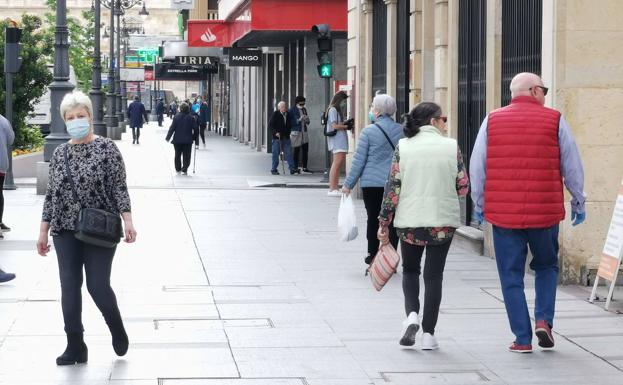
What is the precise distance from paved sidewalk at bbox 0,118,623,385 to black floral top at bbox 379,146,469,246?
701 millimetres

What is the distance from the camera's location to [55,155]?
8.20 meters

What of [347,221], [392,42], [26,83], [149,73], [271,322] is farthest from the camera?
[149,73]

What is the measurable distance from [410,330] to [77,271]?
2120mm

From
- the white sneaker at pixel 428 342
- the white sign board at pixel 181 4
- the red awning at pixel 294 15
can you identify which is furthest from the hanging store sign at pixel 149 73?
the white sneaker at pixel 428 342

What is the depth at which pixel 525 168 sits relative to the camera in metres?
8.80

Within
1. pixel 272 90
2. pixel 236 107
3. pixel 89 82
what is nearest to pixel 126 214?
pixel 272 90

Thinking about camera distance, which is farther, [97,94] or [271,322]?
[97,94]

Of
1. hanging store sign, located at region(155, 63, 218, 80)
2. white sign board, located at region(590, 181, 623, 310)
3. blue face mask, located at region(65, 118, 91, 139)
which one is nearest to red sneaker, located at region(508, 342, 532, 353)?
white sign board, located at region(590, 181, 623, 310)

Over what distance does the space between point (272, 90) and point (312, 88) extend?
11560 millimetres

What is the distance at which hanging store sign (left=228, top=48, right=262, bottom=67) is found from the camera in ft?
135

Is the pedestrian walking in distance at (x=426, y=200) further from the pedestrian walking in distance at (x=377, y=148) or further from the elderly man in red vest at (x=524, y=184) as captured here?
the pedestrian walking in distance at (x=377, y=148)

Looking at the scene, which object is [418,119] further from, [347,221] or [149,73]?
[149,73]

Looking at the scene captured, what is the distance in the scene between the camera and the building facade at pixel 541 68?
12297mm

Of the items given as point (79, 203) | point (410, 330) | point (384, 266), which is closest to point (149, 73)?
point (384, 266)
